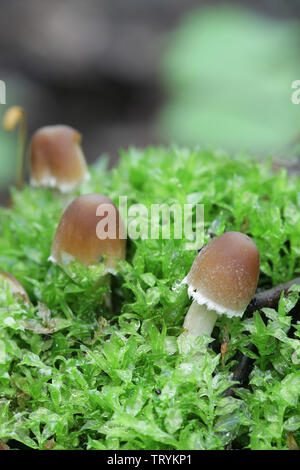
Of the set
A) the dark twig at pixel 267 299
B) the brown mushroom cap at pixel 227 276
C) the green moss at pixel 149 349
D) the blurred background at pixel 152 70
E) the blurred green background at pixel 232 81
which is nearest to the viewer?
the green moss at pixel 149 349

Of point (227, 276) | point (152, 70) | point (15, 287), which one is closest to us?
point (227, 276)

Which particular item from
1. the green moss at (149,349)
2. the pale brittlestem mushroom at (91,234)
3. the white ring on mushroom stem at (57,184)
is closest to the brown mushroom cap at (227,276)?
the green moss at (149,349)

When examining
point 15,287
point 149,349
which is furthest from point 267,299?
point 15,287

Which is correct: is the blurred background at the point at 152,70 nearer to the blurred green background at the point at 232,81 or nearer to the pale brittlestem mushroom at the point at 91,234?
the blurred green background at the point at 232,81

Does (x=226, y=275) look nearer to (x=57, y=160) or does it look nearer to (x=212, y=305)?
(x=212, y=305)

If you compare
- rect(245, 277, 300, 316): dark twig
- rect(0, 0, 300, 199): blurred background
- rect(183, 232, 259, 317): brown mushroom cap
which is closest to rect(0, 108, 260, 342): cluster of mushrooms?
rect(183, 232, 259, 317): brown mushroom cap

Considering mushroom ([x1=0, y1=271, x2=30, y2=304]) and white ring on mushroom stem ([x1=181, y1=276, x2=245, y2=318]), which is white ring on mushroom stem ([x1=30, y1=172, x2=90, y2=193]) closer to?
mushroom ([x1=0, y1=271, x2=30, y2=304])

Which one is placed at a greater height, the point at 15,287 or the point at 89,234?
the point at 89,234
